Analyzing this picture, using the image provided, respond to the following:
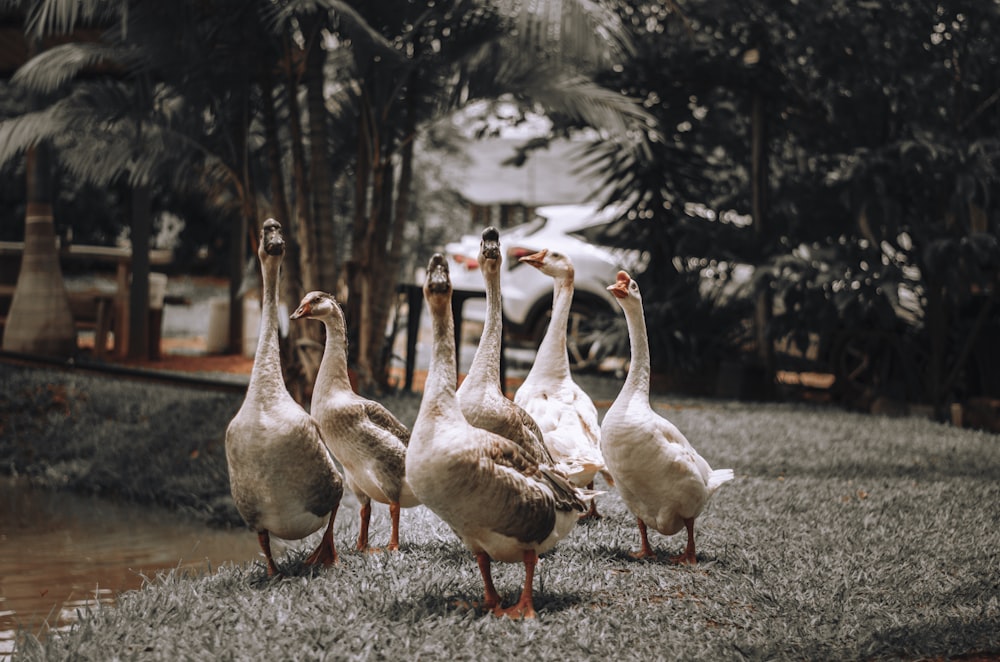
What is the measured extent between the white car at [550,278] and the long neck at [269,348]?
7178mm

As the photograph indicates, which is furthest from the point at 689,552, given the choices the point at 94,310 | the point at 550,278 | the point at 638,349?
the point at 94,310

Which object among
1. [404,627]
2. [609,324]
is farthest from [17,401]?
[404,627]

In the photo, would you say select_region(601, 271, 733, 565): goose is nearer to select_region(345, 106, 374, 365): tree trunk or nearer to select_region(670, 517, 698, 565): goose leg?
select_region(670, 517, 698, 565): goose leg

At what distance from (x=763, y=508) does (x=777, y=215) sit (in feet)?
18.2

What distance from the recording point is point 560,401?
4.98 metres

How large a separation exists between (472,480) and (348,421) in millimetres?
1035

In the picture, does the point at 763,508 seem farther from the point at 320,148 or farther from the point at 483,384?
the point at 320,148

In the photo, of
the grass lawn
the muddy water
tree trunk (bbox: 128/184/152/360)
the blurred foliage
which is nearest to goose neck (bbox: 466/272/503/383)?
the grass lawn

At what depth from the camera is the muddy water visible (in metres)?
4.48

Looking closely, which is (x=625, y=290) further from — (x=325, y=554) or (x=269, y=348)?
(x=325, y=554)

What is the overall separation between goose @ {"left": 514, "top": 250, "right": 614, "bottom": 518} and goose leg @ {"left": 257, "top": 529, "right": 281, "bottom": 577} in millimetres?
1392

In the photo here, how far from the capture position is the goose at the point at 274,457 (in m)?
3.62

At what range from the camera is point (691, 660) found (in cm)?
323

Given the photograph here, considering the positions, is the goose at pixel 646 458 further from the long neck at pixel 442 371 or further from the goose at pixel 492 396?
the long neck at pixel 442 371
